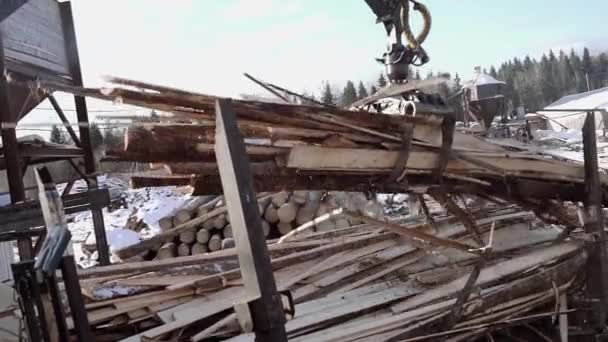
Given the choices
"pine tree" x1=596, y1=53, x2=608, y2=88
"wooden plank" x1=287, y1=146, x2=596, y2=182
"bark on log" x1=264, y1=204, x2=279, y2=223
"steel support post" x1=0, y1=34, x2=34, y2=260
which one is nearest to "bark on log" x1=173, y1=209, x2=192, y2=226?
"bark on log" x1=264, y1=204, x2=279, y2=223

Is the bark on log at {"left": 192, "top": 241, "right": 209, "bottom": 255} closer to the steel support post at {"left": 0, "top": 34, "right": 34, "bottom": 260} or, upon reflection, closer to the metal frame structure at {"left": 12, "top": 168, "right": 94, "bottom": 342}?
the steel support post at {"left": 0, "top": 34, "right": 34, "bottom": 260}

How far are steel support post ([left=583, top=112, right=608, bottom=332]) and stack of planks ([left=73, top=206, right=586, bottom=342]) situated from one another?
0.73ft

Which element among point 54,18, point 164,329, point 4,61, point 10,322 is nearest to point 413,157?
point 164,329

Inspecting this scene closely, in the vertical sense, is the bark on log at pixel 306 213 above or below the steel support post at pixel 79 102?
below

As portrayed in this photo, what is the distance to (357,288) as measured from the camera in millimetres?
4316

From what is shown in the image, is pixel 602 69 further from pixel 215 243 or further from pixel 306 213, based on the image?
pixel 215 243

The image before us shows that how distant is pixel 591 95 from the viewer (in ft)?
182

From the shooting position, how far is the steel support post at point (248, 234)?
210 cm

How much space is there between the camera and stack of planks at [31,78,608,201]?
7.73 feet

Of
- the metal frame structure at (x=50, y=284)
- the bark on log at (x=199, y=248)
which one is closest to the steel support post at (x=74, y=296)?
the metal frame structure at (x=50, y=284)

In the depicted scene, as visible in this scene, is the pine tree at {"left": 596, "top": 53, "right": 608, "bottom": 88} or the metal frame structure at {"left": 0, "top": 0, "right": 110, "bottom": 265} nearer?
the metal frame structure at {"left": 0, "top": 0, "right": 110, "bottom": 265}

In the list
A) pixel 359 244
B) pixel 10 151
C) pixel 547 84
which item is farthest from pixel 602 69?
pixel 10 151

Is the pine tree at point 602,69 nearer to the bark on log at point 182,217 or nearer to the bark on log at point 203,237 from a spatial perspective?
the bark on log at point 182,217

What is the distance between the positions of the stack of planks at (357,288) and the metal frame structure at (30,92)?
7.44 feet
